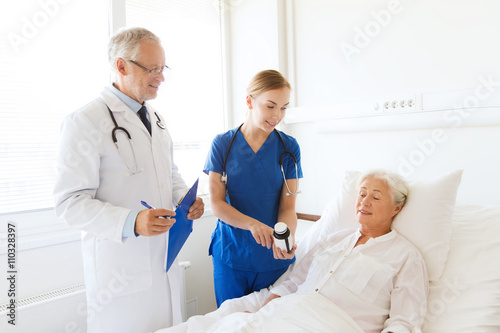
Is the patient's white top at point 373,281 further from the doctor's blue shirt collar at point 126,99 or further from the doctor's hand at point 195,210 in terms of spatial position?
the doctor's blue shirt collar at point 126,99

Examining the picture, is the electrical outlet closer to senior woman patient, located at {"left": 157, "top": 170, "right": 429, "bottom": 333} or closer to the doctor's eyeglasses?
senior woman patient, located at {"left": 157, "top": 170, "right": 429, "bottom": 333}

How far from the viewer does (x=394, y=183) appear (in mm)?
1629

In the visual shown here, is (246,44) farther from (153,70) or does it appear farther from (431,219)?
(431,219)

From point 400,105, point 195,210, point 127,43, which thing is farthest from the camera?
point 400,105

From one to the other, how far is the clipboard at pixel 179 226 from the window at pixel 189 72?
4.01 feet

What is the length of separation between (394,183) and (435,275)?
1.36 feet

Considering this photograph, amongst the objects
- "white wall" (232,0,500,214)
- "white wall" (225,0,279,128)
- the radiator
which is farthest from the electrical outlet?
the radiator

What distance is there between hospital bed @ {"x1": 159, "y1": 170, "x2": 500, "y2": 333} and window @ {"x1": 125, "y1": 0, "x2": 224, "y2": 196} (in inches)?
46.5

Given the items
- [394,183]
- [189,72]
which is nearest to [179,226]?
[394,183]

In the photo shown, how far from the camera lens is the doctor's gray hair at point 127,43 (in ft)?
4.34

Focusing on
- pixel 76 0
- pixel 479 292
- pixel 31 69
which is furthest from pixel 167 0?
pixel 479 292

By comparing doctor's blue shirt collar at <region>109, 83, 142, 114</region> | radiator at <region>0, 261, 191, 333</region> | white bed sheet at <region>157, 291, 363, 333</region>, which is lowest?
radiator at <region>0, 261, 191, 333</region>

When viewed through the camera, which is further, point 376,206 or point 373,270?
point 376,206

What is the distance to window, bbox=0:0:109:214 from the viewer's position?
179cm
